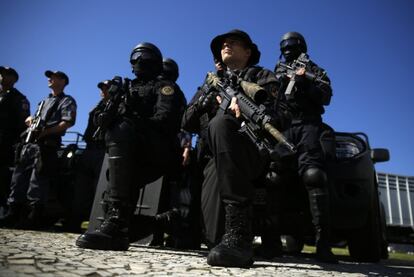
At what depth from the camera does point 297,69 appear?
3.43 meters

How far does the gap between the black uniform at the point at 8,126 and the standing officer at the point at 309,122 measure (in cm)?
409

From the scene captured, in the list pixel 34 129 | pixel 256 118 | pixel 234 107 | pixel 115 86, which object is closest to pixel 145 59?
pixel 115 86

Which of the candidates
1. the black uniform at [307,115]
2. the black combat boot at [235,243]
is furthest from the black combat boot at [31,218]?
the black uniform at [307,115]

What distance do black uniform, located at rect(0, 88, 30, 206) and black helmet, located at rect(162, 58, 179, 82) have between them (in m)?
2.52

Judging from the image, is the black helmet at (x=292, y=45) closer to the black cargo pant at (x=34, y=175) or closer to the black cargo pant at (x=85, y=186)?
the black cargo pant at (x=85, y=186)

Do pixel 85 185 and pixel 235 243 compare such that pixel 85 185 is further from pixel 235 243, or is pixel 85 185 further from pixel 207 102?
pixel 235 243

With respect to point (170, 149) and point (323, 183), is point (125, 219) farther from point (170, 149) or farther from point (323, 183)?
point (323, 183)

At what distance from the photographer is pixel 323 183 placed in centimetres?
265

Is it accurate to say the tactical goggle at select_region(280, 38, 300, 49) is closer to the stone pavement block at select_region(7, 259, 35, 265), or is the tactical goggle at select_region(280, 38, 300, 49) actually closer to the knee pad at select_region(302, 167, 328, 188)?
the knee pad at select_region(302, 167, 328, 188)

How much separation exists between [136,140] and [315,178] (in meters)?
1.61

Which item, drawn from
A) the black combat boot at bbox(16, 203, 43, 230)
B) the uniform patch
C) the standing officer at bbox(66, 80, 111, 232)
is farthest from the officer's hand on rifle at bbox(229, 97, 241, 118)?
the black combat boot at bbox(16, 203, 43, 230)

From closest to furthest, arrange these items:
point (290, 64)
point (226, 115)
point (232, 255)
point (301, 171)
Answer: point (232, 255), point (226, 115), point (301, 171), point (290, 64)

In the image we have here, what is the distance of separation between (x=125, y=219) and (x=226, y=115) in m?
1.14

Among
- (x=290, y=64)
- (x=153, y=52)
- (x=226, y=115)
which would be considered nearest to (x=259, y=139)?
(x=226, y=115)
